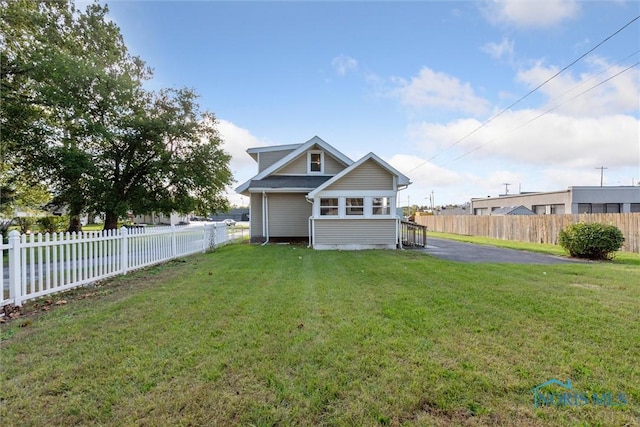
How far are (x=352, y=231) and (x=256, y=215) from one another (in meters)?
5.78

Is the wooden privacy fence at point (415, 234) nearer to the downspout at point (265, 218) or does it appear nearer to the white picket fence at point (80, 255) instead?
the downspout at point (265, 218)

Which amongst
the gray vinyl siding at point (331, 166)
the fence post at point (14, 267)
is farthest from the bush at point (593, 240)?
the fence post at point (14, 267)

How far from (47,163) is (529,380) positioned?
19619 millimetres

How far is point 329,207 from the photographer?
43.6 ft

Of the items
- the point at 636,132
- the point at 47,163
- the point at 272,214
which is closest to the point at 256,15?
the point at 272,214

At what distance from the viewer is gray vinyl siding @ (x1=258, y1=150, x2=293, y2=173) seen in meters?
17.4

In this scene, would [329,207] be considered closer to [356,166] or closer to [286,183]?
[356,166]

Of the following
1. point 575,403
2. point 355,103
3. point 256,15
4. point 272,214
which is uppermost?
point 256,15

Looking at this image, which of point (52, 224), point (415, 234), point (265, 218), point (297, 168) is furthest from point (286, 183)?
point (52, 224)

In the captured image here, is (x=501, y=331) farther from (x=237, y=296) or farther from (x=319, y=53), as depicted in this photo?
(x=319, y=53)

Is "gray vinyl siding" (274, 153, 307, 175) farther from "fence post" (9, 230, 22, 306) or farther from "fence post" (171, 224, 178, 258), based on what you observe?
"fence post" (9, 230, 22, 306)

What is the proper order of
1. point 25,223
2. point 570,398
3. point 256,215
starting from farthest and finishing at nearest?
1. point 25,223
2. point 256,215
3. point 570,398

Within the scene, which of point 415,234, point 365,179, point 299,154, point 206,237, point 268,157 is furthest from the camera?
point 268,157

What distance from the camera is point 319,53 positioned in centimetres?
1369
